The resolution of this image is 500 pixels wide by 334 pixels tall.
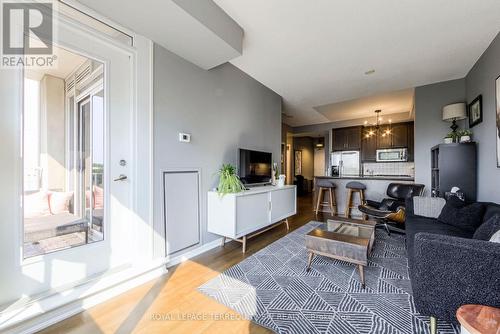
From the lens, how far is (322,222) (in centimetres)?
414

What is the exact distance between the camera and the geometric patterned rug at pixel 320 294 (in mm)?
1455

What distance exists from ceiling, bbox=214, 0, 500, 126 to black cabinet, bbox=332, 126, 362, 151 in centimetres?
270

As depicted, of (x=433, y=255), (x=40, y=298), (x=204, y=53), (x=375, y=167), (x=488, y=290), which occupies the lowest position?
(x=40, y=298)

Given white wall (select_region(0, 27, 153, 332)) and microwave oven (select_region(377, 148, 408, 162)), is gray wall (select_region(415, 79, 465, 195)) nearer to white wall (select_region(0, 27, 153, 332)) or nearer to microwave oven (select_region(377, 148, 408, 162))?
microwave oven (select_region(377, 148, 408, 162))

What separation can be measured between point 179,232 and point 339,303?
5.76 feet

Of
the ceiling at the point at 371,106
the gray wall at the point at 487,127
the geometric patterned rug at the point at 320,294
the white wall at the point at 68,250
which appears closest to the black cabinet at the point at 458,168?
the gray wall at the point at 487,127

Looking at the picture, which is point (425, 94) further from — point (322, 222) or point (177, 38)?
point (177, 38)

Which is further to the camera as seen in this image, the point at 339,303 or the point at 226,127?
the point at 226,127

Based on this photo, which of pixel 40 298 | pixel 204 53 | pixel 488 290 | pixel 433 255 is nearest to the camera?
pixel 488 290

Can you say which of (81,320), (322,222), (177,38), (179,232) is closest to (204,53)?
(177,38)

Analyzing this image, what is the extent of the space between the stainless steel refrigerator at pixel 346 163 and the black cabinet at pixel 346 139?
17 centimetres

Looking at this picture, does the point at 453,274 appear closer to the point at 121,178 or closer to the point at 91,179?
the point at 121,178

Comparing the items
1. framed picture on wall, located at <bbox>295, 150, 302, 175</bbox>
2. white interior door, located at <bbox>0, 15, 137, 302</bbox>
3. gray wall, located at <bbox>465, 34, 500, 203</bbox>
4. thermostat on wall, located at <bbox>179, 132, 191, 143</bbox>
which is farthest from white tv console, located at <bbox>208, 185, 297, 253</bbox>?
framed picture on wall, located at <bbox>295, 150, 302, 175</bbox>

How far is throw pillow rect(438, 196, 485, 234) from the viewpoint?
205 cm
